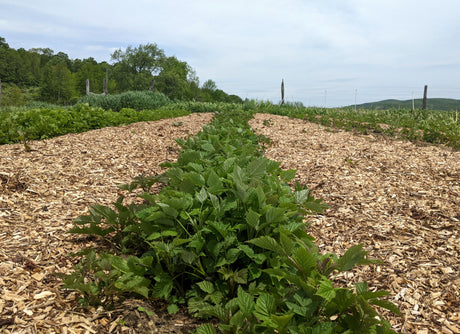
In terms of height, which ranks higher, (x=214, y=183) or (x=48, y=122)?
(x=48, y=122)

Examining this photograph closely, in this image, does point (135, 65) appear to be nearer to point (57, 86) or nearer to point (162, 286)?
point (57, 86)

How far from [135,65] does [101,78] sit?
24.1m

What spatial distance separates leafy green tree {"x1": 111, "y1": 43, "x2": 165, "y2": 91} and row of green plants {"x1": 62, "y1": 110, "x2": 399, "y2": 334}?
40.1 meters

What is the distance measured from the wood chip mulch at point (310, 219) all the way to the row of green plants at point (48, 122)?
601 millimetres

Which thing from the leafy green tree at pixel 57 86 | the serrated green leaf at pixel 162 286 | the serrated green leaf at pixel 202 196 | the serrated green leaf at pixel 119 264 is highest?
the leafy green tree at pixel 57 86

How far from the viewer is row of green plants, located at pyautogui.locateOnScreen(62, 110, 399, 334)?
4.37 ft

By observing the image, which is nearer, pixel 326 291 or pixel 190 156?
pixel 326 291

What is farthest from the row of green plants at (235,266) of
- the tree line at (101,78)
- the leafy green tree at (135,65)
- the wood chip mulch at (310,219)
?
the leafy green tree at (135,65)

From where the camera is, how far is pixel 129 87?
39500 millimetres

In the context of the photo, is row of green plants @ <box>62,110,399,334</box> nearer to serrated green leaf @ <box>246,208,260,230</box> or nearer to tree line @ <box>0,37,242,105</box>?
serrated green leaf @ <box>246,208,260,230</box>

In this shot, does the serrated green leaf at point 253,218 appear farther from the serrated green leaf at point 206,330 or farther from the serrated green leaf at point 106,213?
the serrated green leaf at point 106,213

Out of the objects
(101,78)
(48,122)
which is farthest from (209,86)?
(48,122)

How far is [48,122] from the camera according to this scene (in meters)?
6.48

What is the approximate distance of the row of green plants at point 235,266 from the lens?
1.33 metres
